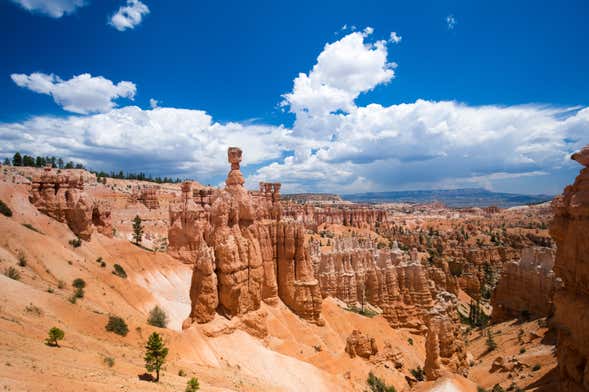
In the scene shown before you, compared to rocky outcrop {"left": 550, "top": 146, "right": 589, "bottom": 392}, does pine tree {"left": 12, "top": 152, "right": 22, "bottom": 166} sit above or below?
above

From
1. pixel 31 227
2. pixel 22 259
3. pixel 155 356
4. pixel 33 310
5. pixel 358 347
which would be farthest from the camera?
pixel 31 227

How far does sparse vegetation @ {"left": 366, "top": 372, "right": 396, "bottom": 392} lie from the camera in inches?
942

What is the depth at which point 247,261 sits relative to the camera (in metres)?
24.9

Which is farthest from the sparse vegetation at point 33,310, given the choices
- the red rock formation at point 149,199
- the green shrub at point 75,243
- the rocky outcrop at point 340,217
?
the rocky outcrop at point 340,217

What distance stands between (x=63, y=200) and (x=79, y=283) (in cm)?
1241

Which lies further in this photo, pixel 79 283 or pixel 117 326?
pixel 79 283

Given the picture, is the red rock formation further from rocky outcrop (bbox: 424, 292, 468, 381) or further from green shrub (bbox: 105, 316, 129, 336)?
rocky outcrop (bbox: 424, 292, 468, 381)

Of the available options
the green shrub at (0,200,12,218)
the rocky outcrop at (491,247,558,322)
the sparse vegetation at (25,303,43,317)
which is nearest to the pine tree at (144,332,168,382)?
the sparse vegetation at (25,303,43,317)

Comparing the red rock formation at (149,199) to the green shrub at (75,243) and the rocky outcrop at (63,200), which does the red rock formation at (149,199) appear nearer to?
the rocky outcrop at (63,200)

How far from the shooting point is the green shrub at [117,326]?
18047 mm

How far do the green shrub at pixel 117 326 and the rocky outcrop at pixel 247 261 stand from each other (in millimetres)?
3783

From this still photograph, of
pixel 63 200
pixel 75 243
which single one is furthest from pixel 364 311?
pixel 63 200

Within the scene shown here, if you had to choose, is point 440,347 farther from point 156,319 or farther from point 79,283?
point 79,283

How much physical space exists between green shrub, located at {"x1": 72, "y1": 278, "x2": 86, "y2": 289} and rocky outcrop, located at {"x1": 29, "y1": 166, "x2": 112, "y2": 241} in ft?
35.6
